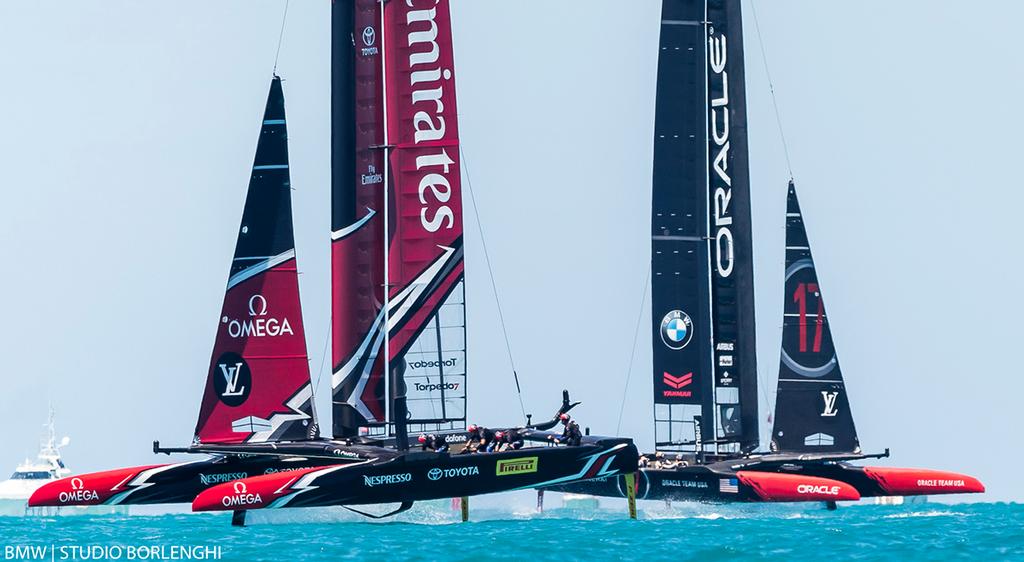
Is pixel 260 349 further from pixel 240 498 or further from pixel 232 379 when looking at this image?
pixel 240 498

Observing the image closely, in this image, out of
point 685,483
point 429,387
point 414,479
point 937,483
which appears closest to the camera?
point 414,479

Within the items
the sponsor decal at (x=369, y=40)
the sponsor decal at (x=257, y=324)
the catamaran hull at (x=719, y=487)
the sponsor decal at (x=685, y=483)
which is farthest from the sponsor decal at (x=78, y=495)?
the sponsor decal at (x=685, y=483)

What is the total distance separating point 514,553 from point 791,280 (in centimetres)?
1504

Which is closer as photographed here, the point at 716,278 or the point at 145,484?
the point at 145,484

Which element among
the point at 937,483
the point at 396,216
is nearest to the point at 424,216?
the point at 396,216

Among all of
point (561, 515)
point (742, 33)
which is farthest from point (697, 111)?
point (561, 515)

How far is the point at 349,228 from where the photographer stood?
3531 centimetres

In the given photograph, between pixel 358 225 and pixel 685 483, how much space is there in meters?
7.91

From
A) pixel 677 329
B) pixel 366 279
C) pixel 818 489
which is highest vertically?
pixel 366 279

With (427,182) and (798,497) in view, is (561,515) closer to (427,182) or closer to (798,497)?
(798,497)

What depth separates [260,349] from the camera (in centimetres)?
3462

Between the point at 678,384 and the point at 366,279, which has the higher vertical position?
the point at 366,279

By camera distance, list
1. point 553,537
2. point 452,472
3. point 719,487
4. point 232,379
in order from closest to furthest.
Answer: point 553,537 < point 452,472 < point 232,379 < point 719,487

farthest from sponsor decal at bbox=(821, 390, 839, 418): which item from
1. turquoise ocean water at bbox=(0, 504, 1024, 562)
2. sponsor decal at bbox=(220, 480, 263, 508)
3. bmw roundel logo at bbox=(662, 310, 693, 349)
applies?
sponsor decal at bbox=(220, 480, 263, 508)
